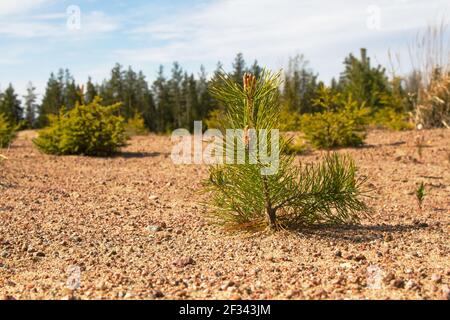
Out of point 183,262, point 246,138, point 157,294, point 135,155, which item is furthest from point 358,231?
point 135,155

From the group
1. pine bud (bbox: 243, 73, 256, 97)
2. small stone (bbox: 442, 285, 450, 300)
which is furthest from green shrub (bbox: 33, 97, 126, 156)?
small stone (bbox: 442, 285, 450, 300)

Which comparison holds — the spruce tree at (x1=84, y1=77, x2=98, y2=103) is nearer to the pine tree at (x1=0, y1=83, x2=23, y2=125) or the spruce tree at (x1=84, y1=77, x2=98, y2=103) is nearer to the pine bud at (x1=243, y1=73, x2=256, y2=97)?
the pine tree at (x1=0, y1=83, x2=23, y2=125)

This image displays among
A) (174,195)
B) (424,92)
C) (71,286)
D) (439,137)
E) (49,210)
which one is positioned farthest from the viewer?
(424,92)

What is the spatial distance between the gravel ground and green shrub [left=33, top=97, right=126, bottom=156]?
3.57 meters

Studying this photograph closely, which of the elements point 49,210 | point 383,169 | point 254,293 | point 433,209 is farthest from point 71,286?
point 383,169

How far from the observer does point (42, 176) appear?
7.47 metres

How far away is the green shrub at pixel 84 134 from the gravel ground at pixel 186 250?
140 inches

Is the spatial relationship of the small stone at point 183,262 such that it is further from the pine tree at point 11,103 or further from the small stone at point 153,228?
the pine tree at point 11,103

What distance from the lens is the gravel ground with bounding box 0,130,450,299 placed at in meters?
2.89

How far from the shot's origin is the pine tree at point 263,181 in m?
3.81

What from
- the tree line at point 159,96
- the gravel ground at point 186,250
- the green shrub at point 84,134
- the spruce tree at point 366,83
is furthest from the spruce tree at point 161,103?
the gravel ground at point 186,250

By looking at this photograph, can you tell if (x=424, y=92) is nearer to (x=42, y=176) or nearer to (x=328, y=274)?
(x=42, y=176)

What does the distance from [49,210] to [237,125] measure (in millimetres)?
2157

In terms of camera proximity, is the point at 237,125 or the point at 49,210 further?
the point at 49,210
